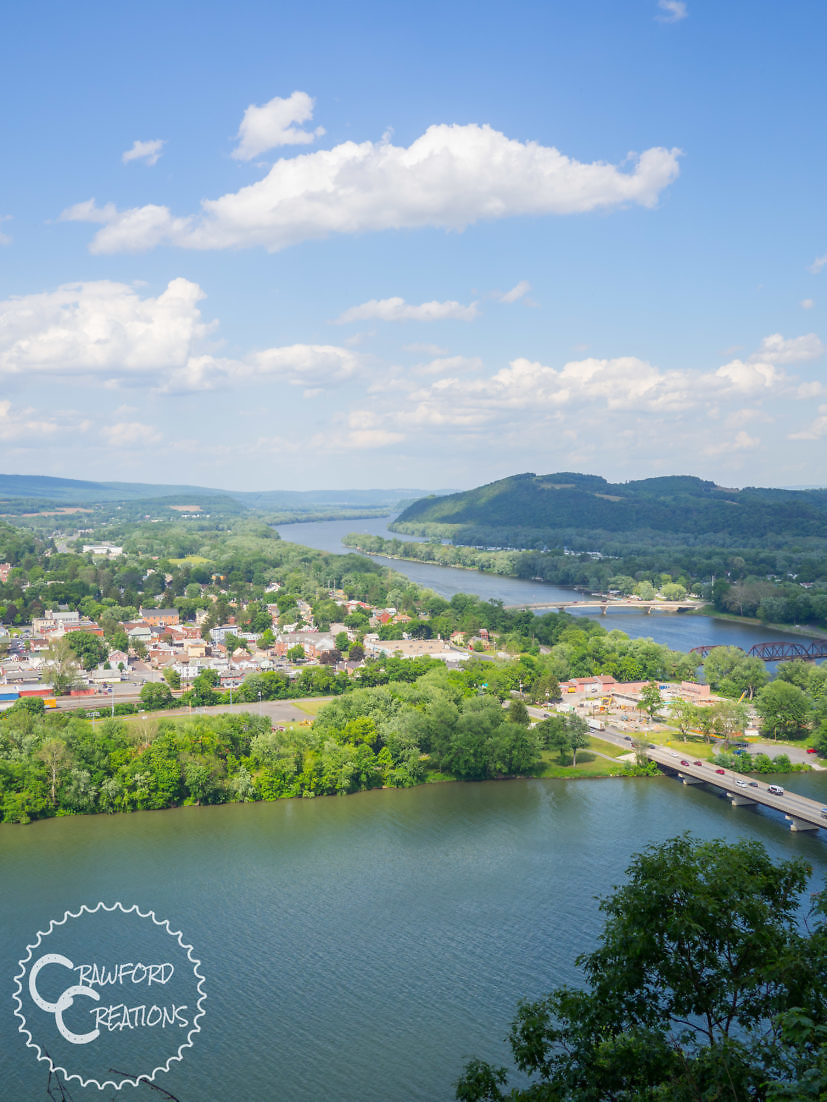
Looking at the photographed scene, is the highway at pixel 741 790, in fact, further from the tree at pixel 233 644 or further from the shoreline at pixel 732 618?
the shoreline at pixel 732 618

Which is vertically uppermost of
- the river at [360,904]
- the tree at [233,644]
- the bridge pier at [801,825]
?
the tree at [233,644]

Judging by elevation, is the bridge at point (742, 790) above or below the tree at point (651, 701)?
below

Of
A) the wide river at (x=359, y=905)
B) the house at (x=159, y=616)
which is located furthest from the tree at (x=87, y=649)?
the wide river at (x=359, y=905)

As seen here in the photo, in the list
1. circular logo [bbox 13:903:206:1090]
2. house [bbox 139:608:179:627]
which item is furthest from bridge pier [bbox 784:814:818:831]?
house [bbox 139:608:179:627]

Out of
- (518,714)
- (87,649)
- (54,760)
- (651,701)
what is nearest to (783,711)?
(651,701)

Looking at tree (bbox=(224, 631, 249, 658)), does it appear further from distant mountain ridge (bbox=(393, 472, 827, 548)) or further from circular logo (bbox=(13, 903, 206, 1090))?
distant mountain ridge (bbox=(393, 472, 827, 548))

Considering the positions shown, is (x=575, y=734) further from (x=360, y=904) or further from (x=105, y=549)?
(x=105, y=549)

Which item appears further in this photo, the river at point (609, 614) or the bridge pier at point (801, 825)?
the river at point (609, 614)
